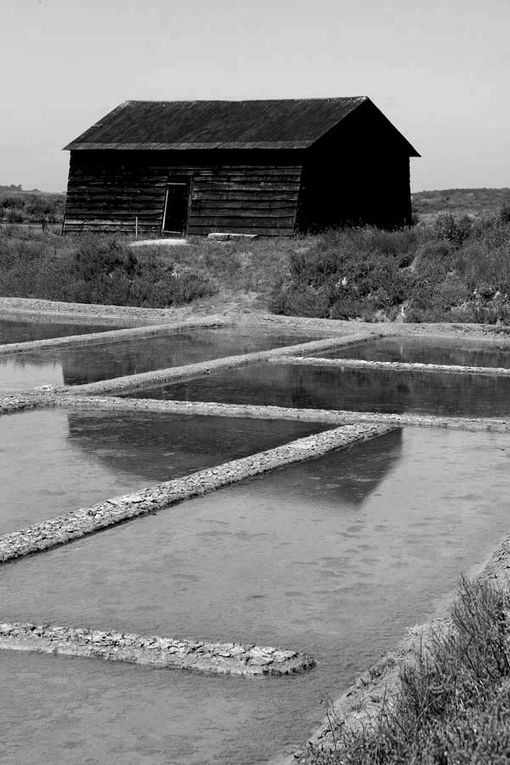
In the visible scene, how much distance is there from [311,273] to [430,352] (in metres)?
6.96

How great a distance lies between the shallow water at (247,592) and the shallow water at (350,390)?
2.89m

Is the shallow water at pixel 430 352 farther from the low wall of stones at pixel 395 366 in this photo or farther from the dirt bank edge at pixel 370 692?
the dirt bank edge at pixel 370 692

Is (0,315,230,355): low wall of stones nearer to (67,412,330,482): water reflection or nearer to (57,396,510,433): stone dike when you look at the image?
(57,396,510,433): stone dike

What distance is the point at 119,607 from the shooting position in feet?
19.3

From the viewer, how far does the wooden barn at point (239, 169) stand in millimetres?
31234

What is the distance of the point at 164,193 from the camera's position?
108ft

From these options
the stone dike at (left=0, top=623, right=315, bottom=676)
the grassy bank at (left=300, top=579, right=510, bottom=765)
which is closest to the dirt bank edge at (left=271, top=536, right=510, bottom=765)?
the grassy bank at (left=300, top=579, right=510, bottom=765)

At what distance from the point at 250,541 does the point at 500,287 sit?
15.9 m

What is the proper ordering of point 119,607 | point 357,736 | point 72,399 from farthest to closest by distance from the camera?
point 72,399, point 119,607, point 357,736

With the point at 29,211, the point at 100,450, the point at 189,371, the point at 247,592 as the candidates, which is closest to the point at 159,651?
the point at 247,592

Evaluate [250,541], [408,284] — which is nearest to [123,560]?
[250,541]

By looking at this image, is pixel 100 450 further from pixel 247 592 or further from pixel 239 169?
pixel 239 169

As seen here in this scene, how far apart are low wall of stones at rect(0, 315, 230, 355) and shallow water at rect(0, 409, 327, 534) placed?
5.68 m

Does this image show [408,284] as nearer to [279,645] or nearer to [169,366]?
[169,366]
